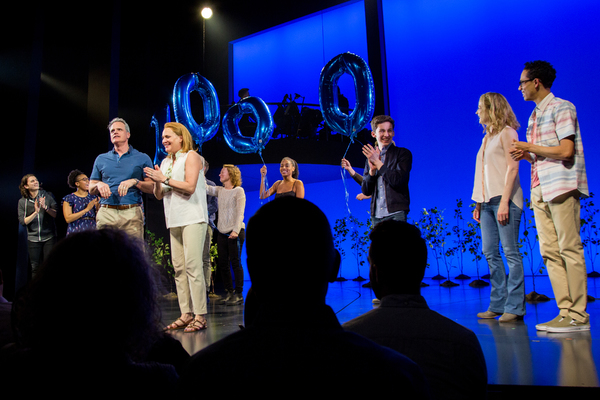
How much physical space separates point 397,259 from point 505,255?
194 cm

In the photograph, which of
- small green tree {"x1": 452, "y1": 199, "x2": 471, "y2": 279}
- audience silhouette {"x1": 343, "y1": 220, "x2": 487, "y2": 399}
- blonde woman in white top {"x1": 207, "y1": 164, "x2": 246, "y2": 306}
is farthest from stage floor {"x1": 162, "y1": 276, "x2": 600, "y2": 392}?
small green tree {"x1": 452, "y1": 199, "x2": 471, "y2": 279}

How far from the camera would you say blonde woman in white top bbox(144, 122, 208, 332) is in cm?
300

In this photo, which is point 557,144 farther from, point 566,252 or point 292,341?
point 292,341

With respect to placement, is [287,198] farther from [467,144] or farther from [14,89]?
[467,144]

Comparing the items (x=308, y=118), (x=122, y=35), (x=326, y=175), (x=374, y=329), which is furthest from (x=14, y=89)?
(x=374, y=329)

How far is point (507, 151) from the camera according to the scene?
9.50ft

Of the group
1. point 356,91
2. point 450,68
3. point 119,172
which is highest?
point 450,68

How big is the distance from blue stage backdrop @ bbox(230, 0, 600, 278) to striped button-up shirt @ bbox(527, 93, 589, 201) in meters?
4.83

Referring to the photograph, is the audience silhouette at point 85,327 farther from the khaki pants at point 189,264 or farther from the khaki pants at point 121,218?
the khaki pants at point 121,218

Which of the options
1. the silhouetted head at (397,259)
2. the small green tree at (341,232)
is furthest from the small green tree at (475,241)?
the silhouetted head at (397,259)

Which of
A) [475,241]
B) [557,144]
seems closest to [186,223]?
[557,144]

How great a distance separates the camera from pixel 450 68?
27.9 ft

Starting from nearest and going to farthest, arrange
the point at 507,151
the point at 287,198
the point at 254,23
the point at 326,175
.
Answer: the point at 287,198
the point at 507,151
the point at 326,175
the point at 254,23

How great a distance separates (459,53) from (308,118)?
3134 mm
